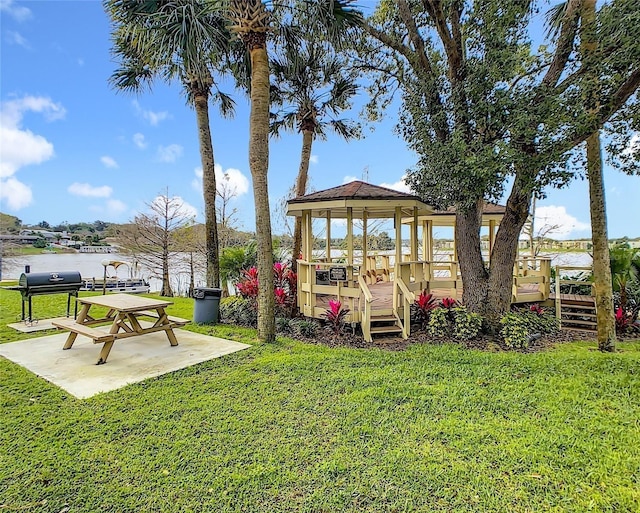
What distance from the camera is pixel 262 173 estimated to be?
609 cm

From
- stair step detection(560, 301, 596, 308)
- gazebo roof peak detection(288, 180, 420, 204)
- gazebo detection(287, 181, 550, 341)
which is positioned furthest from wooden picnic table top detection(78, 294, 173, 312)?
stair step detection(560, 301, 596, 308)

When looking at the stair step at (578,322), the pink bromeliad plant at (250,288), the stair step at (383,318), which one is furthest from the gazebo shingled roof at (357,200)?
→ the stair step at (578,322)

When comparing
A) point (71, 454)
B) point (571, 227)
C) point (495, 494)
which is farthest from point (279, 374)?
point (571, 227)

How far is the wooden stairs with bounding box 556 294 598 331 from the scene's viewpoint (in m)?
8.43

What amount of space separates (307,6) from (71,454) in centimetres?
747

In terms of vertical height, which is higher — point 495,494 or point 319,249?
point 319,249

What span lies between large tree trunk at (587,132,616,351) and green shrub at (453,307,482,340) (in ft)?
6.65

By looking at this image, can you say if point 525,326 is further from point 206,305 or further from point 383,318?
point 206,305

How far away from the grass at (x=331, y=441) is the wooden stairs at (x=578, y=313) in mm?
4168

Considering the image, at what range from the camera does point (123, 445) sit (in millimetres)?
2896

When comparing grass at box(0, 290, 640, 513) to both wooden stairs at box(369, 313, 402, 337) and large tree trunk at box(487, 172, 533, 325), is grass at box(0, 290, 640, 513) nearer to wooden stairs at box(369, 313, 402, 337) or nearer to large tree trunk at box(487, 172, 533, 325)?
wooden stairs at box(369, 313, 402, 337)

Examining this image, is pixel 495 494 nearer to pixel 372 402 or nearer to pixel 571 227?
pixel 372 402

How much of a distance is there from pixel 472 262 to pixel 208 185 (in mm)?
7124

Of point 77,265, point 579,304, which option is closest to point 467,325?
point 579,304
